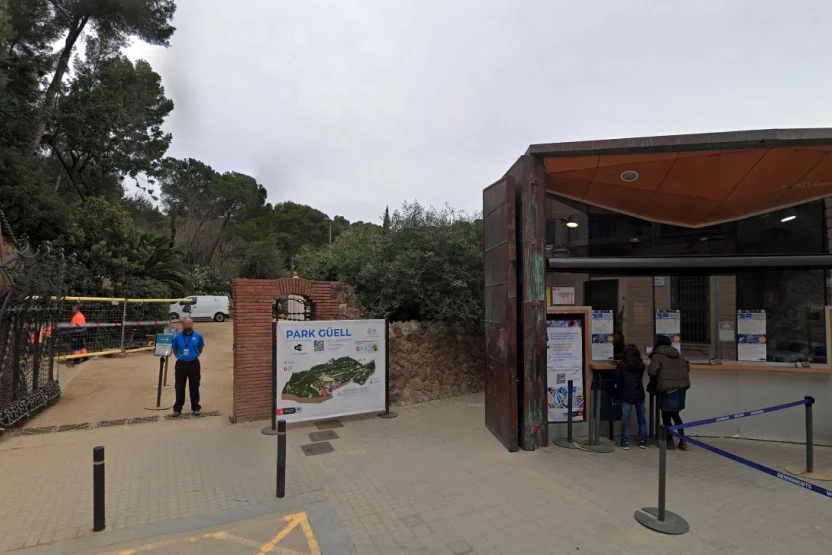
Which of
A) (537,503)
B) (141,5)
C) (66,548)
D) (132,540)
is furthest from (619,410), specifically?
(141,5)

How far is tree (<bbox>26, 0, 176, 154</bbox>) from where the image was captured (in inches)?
791

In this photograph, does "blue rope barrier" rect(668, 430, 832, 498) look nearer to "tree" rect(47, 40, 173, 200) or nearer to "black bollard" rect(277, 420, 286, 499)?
"black bollard" rect(277, 420, 286, 499)

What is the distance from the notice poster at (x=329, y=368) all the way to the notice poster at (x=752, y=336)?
5.90 m

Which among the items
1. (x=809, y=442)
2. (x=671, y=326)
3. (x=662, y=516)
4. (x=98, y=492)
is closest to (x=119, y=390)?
(x=98, y=492)

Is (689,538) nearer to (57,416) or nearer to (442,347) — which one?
(442,347)

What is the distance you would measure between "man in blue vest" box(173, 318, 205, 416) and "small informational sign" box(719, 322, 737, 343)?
29.2 feet

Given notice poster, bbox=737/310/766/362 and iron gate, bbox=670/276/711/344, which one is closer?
notice poster, bbox=737/310/766/362

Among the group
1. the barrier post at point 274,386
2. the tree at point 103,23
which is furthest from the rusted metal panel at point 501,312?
the tree at point 103,23

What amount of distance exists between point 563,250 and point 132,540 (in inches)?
282

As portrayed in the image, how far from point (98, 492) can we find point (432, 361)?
6.47m

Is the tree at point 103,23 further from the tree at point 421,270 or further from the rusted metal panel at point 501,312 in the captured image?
the rusted metal panel at point 501,312

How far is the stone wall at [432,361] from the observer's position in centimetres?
907

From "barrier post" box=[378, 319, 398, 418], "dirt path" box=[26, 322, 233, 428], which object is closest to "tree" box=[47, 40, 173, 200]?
"dirt path" box=[26, 322, 233, 428]

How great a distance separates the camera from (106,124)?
71.3 feet
